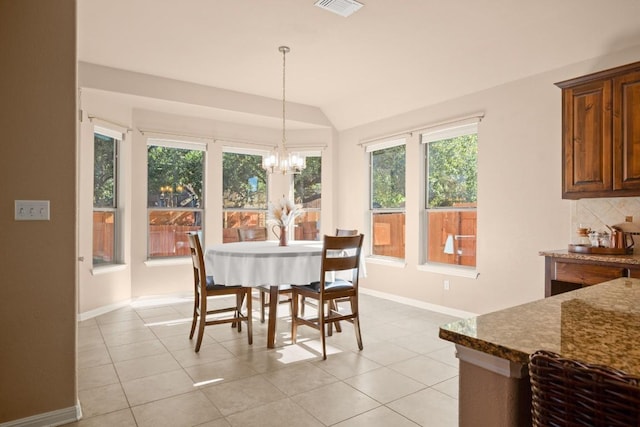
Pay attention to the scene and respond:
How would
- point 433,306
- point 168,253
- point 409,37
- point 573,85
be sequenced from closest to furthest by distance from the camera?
point 573,85 < point 409,37 < point 433,306 < point 168,253

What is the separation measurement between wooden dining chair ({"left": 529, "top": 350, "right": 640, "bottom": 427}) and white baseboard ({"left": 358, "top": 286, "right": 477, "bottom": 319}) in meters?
3.91

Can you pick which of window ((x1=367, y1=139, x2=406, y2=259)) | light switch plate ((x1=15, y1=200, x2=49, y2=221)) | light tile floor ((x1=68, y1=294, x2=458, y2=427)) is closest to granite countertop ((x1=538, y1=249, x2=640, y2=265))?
light tile floor ((x1=68, y1=294, x2=458, y2=427))

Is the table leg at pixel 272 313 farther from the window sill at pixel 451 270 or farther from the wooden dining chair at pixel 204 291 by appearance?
the window sill at pixel 451 270

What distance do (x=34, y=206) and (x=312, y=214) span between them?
14.8 ft

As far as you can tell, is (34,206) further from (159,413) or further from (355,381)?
(355,381)

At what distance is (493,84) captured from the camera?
4211 millimetres

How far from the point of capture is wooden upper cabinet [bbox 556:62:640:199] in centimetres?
295

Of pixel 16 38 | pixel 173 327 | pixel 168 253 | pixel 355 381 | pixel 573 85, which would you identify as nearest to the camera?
pixel 16 38

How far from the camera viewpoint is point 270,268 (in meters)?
3.34

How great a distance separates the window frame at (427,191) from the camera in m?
4.54

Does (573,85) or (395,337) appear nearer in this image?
(573,85)

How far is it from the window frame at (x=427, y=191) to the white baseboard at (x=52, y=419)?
3.80 meters

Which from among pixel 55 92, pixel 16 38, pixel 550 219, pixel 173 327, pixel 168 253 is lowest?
pixel 173 327

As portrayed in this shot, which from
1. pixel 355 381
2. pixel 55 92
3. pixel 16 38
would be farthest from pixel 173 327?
pixel 16 38
